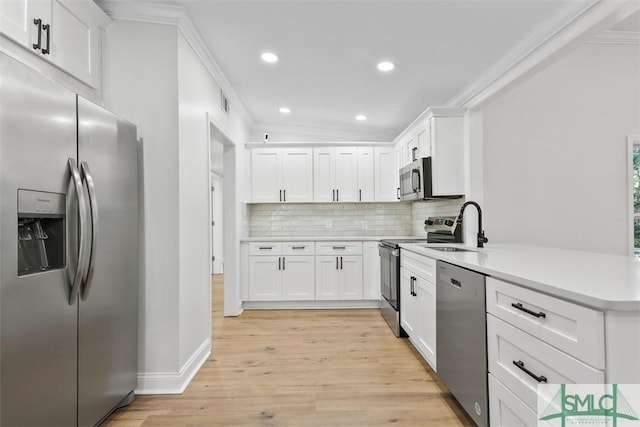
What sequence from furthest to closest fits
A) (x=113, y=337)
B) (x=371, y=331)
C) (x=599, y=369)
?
(x=371, y=331) < (x=113, y=337) < (x=599, y=369)

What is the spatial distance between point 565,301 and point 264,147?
4.22m

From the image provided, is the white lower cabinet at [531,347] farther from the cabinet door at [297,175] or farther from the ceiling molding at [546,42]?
the cabinet door at [297,175]

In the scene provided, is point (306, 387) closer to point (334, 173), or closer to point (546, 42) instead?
point (546, 42)

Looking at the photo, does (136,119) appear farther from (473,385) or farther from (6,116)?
(473,385)

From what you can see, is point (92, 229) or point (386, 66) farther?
point (386, 66)

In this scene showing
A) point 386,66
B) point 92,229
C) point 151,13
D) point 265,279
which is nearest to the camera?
point 92,229

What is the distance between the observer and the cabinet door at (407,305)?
2906 mm

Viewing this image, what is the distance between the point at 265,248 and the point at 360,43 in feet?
9.07

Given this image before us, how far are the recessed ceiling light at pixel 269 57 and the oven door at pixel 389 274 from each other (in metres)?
2.17

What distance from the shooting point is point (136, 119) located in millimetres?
2299

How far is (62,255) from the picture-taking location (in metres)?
1.61

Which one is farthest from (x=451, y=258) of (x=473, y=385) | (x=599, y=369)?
(x=599, y=369)

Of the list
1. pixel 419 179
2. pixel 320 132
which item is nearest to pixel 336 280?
pixel 419 179

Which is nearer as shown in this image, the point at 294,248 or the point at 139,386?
the point at 139,386
